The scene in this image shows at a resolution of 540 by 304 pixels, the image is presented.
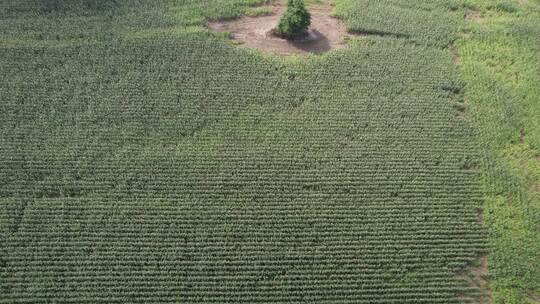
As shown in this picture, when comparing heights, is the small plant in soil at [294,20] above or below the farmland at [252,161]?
above

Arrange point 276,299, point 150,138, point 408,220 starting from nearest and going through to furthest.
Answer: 1. point 276,299
2. point 408,220
3. point 150,138

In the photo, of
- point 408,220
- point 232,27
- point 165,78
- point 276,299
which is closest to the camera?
point 276,299

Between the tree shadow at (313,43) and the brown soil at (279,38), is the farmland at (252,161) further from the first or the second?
the tree shadow at (313,43)

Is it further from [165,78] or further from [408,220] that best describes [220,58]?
[408,220]

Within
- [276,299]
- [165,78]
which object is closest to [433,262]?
[276,299]

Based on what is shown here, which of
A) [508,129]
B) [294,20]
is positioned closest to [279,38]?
[294,20]

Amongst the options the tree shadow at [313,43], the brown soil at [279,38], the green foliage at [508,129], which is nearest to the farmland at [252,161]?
the green foliage at [508,129]
